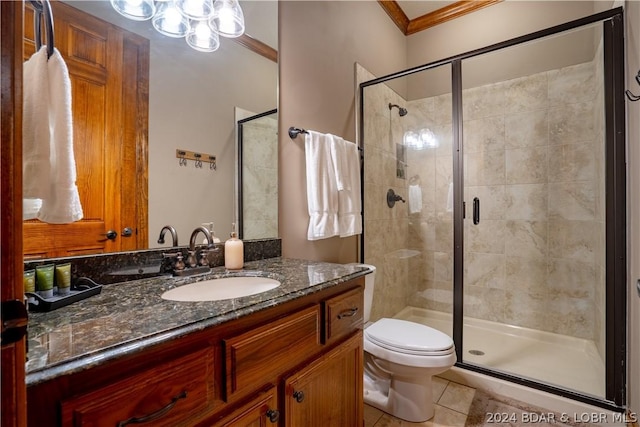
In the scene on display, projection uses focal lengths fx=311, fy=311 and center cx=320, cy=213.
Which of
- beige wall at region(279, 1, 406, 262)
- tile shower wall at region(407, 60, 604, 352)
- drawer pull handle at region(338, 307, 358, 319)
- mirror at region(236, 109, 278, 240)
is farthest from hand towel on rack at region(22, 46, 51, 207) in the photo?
tile shower wall at region(407, 60, 604, 352)

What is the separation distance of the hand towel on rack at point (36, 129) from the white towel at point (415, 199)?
253 centimetres

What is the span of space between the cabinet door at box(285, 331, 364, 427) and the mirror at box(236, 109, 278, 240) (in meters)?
0.75

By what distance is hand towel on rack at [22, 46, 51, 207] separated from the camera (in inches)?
29.1

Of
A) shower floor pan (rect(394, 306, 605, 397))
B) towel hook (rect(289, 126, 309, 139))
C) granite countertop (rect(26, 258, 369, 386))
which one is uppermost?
towel hook (rect(289, 126, 309, 139))

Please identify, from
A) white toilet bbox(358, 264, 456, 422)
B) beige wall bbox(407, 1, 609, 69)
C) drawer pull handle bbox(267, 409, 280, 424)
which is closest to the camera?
drawer pull handle bbox(267, 409, 280, 424)

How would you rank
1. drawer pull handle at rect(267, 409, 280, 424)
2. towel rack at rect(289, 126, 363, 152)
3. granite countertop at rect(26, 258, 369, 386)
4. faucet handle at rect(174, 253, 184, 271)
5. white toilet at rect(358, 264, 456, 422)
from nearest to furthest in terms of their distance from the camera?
granite countertop at rect(26, 258, 369, 386) → drawer pull handle at rect(267, 409, 280, 424) → faucet handle at rect(174, 253, 184, 271) → white toilet at rect(358, 264, 456, 422) → towel rack at rect(289, 126, 363, 152)

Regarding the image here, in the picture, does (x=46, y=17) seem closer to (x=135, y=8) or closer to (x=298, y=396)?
(x=135, y=8)

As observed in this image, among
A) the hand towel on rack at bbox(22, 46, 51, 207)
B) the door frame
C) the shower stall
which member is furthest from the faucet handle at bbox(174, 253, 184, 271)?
the shower stall

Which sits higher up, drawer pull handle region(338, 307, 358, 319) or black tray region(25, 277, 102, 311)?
black tray region(25, 277, 102, 311)

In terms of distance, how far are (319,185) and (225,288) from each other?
806 mm

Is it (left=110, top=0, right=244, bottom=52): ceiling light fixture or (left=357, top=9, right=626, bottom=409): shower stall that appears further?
(left=357, top=9, right=626, bottom=409): shower stall

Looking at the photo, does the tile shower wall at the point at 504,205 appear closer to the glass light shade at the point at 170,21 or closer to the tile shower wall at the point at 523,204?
the tile shower wall at the point at 523,204

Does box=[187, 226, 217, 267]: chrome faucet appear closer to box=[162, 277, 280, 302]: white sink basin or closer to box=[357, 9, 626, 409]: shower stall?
box=[162, 277, 280, 302]: white sink basin

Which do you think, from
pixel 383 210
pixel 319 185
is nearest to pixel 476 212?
pixel 383 210
